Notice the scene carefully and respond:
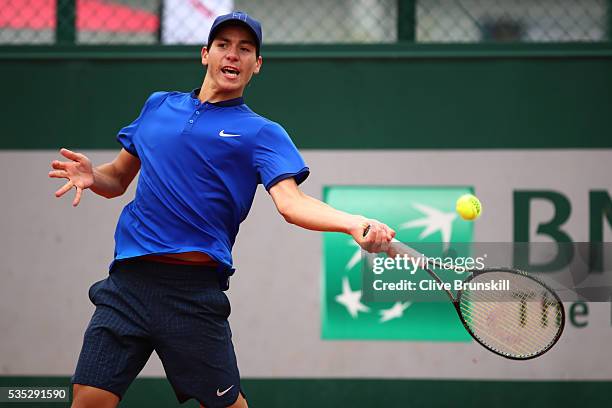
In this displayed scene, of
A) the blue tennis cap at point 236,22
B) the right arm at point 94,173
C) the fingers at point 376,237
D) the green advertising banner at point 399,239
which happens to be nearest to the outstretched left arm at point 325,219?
the fingers at point 376,237

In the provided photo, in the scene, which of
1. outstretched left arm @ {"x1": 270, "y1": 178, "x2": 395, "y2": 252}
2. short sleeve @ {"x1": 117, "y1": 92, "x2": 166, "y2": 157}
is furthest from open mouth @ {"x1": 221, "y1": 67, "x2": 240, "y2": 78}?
outstretched left arm @ {"x1": 270, "y1": 178, "x2": 395, "y2": 252}

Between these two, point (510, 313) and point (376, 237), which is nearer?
point (376, 237)

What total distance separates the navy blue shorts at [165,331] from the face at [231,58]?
1.94 ft

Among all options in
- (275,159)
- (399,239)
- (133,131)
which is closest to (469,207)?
(399,239)

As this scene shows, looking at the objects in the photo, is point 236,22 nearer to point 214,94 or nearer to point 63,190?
point 214,94

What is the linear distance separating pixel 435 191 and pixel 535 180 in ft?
1.60

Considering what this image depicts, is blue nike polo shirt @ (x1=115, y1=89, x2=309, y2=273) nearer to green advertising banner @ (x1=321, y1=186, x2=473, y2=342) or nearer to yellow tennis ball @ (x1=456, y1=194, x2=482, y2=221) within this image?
yellow tennis ball @ (x1=456, y1=194, x2=482, y2=221)

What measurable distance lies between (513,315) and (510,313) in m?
0.01

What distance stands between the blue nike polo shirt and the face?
0.32ft

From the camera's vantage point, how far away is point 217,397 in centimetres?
327

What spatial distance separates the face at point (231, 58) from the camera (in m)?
3.31

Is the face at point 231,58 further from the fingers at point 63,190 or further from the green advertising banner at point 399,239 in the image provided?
the green advertising banner at point 399,239

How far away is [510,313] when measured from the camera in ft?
12.5

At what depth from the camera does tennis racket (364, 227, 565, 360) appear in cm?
355
